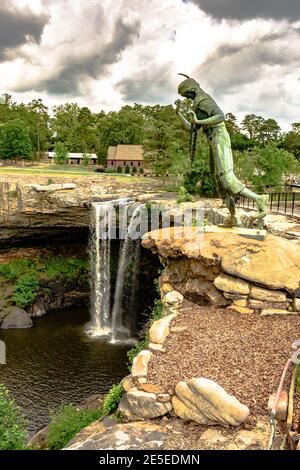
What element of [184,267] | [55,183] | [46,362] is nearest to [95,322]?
[46,362]

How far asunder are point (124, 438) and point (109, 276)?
62.4 ft

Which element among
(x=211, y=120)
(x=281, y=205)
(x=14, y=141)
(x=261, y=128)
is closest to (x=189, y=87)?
(x=211, y=120)

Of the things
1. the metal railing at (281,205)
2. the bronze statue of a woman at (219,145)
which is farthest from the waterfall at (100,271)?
the bronze statue of a woman at (219,145)

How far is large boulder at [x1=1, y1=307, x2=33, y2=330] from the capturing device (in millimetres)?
22484

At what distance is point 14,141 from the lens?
45.3 meters

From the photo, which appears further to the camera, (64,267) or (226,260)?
(64,267)

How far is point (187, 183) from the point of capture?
2456 cm

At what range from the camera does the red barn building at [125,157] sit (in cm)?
5434

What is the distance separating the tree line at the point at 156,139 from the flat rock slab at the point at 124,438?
13946 mm

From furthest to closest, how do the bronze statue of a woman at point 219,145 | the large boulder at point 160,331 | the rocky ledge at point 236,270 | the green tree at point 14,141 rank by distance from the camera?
the green tree at point 14,141 < the bronze statue of a woman at point 219,145 < the rocky ledge at point 236,270 < the large boulder at point 160,331

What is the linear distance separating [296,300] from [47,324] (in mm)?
16687

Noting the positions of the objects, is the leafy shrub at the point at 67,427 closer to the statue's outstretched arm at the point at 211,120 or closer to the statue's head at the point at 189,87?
the statue's outstretched arm at the point at 211,120

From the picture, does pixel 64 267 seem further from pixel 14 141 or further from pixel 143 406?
pixel 14 141

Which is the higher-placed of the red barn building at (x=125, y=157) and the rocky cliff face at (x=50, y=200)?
the red barn building at (x=125, y=157)
